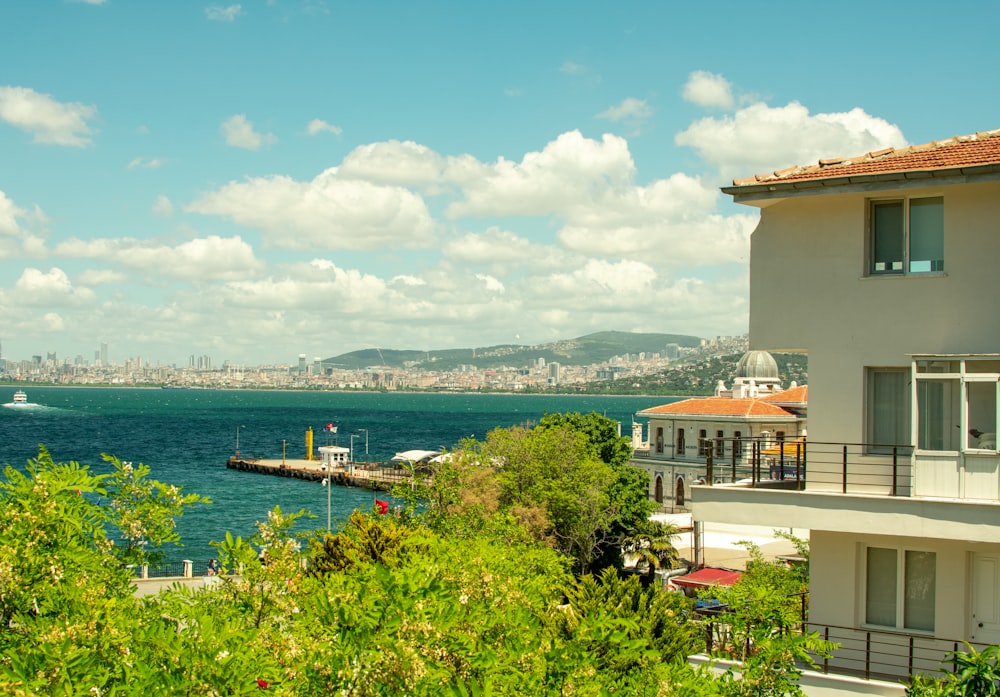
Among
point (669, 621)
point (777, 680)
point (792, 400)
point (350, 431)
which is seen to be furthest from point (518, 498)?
point (350, 431)

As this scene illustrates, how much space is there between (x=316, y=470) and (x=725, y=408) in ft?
167

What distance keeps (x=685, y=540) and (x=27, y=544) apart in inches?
1894

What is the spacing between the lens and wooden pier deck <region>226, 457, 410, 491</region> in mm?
101125

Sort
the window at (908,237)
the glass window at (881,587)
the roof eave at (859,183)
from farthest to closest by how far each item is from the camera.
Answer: the glass window at (881,587), the window at (908,237), the roof eave at (859,183)

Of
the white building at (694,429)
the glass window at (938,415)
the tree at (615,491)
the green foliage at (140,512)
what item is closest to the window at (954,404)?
the glass window at (938,415)

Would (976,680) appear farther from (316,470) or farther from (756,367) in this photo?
(316,470)

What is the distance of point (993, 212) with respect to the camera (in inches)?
515

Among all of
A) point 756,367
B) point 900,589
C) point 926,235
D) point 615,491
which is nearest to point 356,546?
point 900,589

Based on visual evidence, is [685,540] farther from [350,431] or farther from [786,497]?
[350,431]

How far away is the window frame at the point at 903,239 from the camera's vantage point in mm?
13406

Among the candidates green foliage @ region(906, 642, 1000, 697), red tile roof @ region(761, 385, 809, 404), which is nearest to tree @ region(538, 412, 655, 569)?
red tile roof @ region(761, 385, 809, 404)

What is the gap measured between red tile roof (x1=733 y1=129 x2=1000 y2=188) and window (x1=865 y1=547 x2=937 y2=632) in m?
5.15

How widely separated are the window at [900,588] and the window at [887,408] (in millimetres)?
1439

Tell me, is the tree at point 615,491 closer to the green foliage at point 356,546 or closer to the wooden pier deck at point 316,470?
the green foliage at point 356,546
